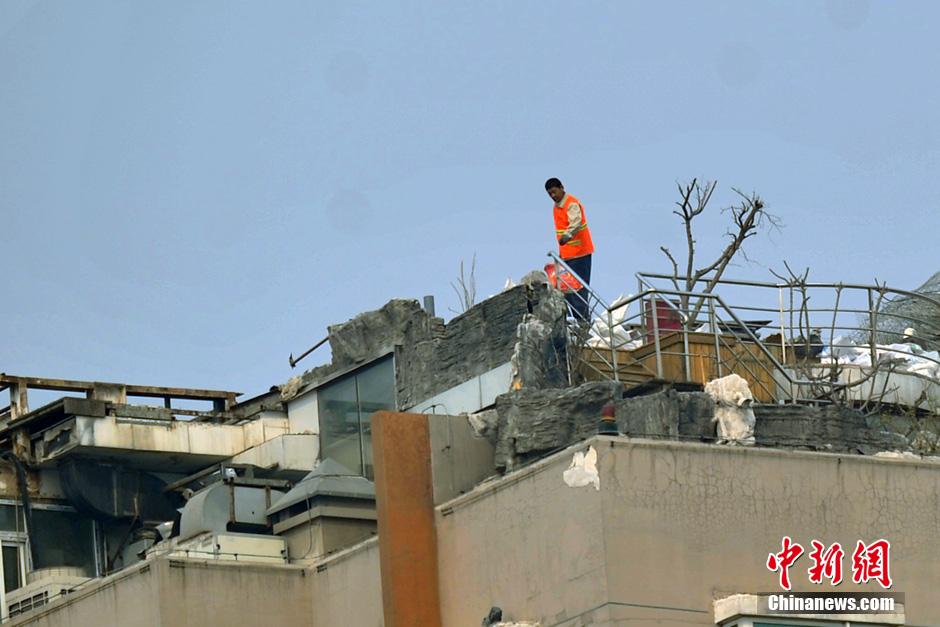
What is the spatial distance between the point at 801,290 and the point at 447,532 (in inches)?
225

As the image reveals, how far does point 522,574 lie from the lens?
2509 cm

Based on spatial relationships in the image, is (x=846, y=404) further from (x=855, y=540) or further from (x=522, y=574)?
(x=522, y=574)

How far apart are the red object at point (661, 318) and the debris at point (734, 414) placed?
216 cm

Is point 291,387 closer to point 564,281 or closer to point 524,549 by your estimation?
point 564,281

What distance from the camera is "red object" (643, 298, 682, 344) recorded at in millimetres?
28922

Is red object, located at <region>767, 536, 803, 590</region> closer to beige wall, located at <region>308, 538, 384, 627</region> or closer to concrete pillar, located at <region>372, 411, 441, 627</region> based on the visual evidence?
concrete pillar, located at <region>372, 411, 441, 627</region>

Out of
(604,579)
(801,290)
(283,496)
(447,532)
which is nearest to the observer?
(604,579)

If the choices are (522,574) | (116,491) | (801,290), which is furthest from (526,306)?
(116,491)

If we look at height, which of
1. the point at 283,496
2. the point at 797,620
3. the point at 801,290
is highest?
the point at 801,290

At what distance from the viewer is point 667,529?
961 inches

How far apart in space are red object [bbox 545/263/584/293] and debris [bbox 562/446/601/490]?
562cm

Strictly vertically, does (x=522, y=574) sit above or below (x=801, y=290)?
below

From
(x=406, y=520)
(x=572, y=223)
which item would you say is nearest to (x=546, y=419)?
(x=406, y=520)

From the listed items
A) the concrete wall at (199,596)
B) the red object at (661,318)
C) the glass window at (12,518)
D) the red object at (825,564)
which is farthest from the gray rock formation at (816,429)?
the glass window at (12,518)
